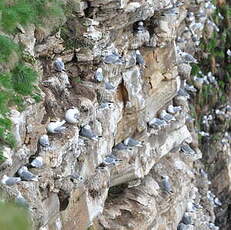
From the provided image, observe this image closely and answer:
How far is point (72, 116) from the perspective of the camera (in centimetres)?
1258

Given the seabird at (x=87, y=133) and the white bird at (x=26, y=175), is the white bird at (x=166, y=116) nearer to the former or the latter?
the seabird at (x=87, y=133)

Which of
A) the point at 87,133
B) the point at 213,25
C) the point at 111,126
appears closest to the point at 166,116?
the point at 111,126

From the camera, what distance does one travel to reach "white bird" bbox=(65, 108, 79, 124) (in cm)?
1259

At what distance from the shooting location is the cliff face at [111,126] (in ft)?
38.7

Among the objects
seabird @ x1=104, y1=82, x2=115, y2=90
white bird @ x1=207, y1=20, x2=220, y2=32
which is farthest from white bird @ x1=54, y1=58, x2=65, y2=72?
white bird @ x1=207, y1=20, x2=220, y2=32

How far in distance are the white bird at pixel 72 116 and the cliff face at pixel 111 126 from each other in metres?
0.11

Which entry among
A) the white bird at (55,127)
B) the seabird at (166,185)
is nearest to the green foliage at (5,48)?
the white bird at (55,127)

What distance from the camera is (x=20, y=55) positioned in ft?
39.5

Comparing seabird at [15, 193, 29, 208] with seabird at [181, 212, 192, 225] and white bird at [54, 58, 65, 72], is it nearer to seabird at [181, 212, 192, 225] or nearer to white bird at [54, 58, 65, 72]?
white bird at [54, 58, 65, 72]

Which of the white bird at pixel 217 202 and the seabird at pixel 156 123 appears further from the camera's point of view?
the white bird at pixel 217 202

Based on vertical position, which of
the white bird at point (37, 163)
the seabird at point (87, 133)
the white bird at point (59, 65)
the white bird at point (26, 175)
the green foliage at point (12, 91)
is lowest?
the seabird at point (87, 133)

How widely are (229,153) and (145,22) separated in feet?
35.2

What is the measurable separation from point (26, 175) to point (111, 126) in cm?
469

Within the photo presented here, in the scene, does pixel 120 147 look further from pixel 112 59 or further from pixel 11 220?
pixel 11 220
